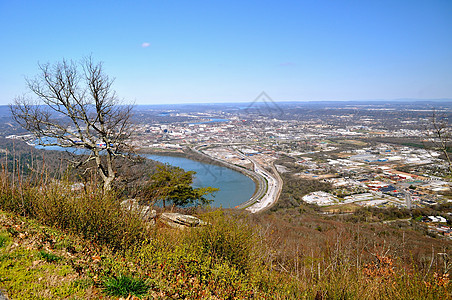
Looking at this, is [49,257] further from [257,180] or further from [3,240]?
[257,180]

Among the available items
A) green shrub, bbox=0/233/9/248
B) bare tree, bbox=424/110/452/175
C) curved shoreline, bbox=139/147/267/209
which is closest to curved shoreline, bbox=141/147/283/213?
curved shoreline, bbox=139/147/267/209

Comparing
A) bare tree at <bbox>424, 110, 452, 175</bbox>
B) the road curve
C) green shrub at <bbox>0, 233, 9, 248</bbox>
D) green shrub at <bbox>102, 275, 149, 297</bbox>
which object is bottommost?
the road curve

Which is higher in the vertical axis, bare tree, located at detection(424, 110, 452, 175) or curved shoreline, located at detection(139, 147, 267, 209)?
bare tree, located at detection(424, 110, 452, 175)

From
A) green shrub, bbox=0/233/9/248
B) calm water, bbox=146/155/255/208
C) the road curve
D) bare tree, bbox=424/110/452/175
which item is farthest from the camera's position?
calm water, bbox=146/155/255/208

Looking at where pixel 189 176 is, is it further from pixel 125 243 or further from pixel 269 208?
pixel 269 208

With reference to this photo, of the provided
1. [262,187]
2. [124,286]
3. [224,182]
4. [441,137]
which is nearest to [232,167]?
[224,182]

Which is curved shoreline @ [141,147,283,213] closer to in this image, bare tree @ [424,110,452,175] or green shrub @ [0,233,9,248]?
bare tree @ [424,110,452,175]
